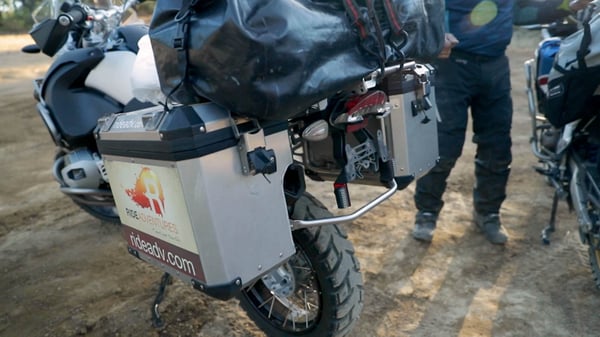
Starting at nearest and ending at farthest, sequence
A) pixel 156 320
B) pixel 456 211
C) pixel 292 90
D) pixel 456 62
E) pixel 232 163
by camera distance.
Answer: pixel 292 90 < pixel 232 163 < pixel 156 320 < pixel 456 62 < pixel 456 211

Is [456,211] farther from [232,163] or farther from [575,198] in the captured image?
[232,163]

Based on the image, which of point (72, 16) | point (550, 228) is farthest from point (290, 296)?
point (72, 16)

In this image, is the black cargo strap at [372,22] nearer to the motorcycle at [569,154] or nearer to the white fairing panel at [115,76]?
the motorcycle at [569,154]

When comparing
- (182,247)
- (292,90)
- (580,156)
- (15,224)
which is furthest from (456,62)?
(15,224)

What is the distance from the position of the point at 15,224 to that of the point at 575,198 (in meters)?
3.53

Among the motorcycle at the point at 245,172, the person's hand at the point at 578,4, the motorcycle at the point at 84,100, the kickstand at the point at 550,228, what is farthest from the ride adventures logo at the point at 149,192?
the kickstand at the point at 550,228

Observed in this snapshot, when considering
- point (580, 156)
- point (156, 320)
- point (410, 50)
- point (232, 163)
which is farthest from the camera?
point (580, 156)

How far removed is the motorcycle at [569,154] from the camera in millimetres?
2166

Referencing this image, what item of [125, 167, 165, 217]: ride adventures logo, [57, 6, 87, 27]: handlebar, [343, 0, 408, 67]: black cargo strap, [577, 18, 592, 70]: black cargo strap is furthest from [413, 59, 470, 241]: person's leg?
[57, 6, 87, 27]: handlebar

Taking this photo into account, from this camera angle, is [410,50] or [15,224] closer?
[410,50]

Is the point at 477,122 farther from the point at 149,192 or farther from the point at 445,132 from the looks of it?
the point at 149,192

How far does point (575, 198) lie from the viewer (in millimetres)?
2242

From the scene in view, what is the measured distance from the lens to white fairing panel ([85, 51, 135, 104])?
2.34m

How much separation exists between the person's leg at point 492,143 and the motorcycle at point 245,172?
0.96 m
